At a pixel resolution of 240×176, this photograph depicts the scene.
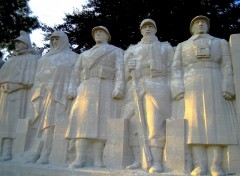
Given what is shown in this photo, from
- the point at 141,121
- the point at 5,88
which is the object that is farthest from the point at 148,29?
the point at 5,88

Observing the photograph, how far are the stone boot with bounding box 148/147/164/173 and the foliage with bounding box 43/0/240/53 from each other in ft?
28.3

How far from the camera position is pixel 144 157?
7.32m

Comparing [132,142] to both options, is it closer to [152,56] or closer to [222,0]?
[152,56]

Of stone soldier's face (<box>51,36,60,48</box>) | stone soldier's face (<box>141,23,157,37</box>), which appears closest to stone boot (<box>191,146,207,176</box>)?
stone soldier's face (<box>141,23,157,37</box>)

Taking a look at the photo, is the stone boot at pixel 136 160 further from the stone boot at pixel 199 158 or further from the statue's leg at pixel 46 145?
the statue's leg at pixel 46 145

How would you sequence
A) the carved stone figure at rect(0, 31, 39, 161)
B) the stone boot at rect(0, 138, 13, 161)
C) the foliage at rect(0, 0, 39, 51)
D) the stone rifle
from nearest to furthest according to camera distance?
1. the stone rifle
2. the stone boot at rect(0, 138, 13, 161)
3. the carved stone figure at rect(0, 31, 39, 161)
4. the foliage at rect(0, 0, 39, 51)

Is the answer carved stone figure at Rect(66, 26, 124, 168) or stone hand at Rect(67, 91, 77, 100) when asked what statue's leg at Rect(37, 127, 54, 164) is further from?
stone hand at Rect(67, 91, 77, 100)

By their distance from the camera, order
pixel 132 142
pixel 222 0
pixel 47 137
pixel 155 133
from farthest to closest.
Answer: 1. pixel 222 0
2. pixel 47 137
3. pixel 132 142
4. pixel 155 133

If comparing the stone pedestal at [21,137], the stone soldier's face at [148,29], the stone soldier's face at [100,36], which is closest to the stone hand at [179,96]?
the stone soldier's face at [148,29]

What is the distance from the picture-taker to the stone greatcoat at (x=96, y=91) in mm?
8000

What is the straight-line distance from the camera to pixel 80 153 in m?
7.87

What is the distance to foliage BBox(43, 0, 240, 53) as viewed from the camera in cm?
1522

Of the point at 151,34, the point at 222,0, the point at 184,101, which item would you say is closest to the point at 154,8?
the point at 222,0

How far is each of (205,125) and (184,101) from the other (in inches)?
30.0
